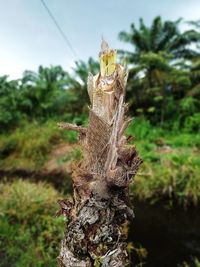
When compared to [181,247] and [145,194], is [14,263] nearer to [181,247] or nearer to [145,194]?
[181,247]

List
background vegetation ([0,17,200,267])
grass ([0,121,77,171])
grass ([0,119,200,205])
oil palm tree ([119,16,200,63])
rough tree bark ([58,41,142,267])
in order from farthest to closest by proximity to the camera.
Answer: oil palm tree ([119,16,200,63]), grass ([0,121,77,171]), grass ([0,119,200,205]), background vegetation ([0,17,200,267]), rough tree bark ([58,41,142,267])

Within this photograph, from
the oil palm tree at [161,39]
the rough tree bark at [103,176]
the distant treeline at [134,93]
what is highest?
the oil palm tree at [161,39]

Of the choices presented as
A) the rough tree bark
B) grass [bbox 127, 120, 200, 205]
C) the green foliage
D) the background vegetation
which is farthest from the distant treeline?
the rough tree bark

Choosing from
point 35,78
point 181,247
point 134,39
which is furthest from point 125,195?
point 134,39

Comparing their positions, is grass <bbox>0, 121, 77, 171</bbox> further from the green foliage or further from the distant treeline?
the green foliage

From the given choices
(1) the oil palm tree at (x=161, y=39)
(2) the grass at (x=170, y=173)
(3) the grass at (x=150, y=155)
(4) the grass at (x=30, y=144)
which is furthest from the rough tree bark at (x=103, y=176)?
(1) the oil palm tree at (x=161, y=39)

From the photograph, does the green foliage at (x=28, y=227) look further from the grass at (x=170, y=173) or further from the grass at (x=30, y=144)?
the grass at (x=30, y=144)
